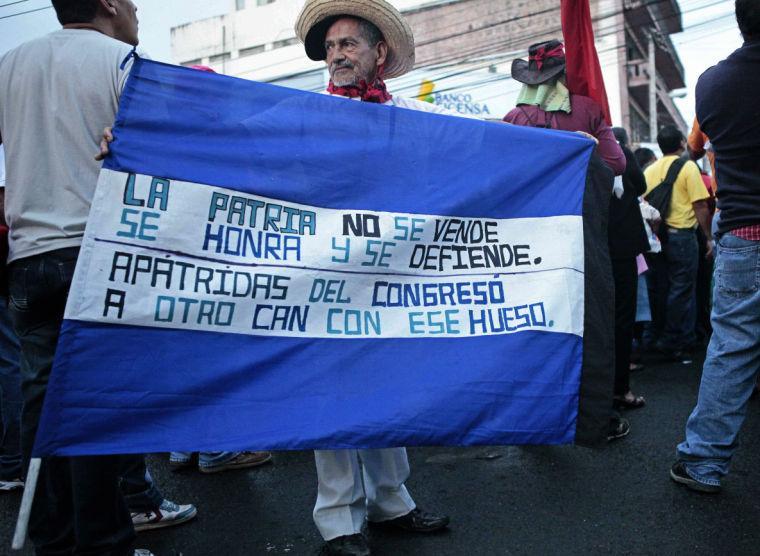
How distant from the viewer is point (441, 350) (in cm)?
262

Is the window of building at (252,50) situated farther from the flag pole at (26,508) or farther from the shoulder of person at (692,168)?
the flag pole at (26,508)

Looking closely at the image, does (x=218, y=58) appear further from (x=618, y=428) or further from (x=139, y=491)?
(x=139, y=491)

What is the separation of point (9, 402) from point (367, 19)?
2485 millimetres

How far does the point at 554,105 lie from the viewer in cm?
386

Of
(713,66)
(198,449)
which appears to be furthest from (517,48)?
(198,449)

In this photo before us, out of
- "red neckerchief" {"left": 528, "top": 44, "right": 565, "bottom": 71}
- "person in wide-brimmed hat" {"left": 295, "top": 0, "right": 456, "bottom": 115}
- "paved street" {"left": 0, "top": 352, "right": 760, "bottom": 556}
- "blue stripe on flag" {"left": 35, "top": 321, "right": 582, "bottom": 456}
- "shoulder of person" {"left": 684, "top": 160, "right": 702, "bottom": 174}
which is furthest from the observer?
"shoulder of person" {"left": 684, "top": 160, "right": 702, "bottom": 174}

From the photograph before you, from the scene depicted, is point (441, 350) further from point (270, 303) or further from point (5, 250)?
point (5, 250)

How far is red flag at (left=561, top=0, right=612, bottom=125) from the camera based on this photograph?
3.21 metres

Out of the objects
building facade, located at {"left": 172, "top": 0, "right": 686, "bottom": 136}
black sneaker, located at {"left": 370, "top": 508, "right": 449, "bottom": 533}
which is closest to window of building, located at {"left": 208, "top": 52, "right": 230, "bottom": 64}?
building facade, located at {"left": 172, "top": 0, "right": 686, "bottom": 136}

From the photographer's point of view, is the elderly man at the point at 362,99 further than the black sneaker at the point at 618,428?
No

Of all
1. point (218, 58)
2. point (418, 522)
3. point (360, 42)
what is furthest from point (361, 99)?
point (218, 58)

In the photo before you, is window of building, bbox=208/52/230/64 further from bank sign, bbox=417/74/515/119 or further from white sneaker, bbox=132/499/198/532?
white sneaker, bbox=132/499/198/532

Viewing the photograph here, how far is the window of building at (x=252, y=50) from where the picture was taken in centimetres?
3912

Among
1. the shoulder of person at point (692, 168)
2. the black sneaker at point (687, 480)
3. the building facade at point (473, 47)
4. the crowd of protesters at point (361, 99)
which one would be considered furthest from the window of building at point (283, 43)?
the black sneaker at point (687, 480)
